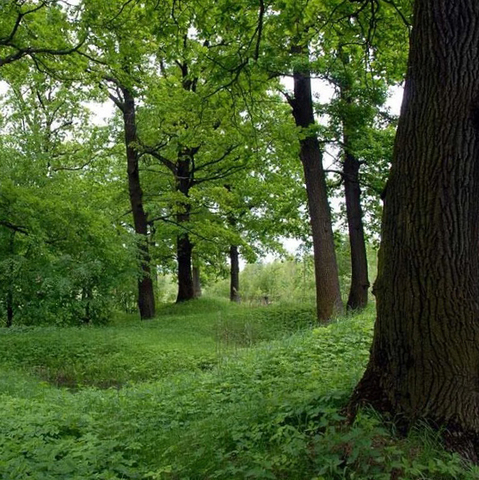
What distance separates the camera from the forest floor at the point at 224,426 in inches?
115

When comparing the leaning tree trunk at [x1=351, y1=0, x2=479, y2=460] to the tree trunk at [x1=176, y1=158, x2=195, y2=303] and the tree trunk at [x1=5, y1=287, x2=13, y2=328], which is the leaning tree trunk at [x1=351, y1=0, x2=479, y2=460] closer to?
the tree trunk at [x1=5, y1=287, x2=13, y2=328]

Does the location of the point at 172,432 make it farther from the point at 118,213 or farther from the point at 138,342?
the point at 118,213

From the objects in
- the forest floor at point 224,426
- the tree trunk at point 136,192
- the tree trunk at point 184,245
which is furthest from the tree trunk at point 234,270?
the forest floor at point 224,426

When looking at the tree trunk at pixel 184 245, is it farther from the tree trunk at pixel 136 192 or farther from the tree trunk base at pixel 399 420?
the tree trunk base at pixel 399 420

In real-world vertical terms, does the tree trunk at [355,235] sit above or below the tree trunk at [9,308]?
above

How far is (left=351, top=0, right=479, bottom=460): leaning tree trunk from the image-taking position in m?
3.06

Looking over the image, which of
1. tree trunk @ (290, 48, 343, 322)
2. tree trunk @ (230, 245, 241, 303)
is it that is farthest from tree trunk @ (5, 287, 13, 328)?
tree trunk @ (230, 245, 241, 303)

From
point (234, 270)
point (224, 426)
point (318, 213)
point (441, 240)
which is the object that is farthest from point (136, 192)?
point (441, 240)

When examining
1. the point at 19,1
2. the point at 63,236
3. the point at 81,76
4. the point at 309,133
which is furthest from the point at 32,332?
the point at 309,133

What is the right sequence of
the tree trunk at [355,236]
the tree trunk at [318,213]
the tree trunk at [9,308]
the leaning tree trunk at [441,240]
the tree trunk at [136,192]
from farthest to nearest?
the tree trunk at [136,192] → the tree trunk at [355,236] → the tree trunk at [9,308] → the tree trunk at [318,213] → the leaning tree trunk at [441,240]

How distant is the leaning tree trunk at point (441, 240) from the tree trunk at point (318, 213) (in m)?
7.96

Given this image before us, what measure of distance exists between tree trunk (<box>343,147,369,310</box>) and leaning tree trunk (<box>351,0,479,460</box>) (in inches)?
433

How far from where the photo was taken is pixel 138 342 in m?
11.1

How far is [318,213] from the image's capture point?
11.6 m
